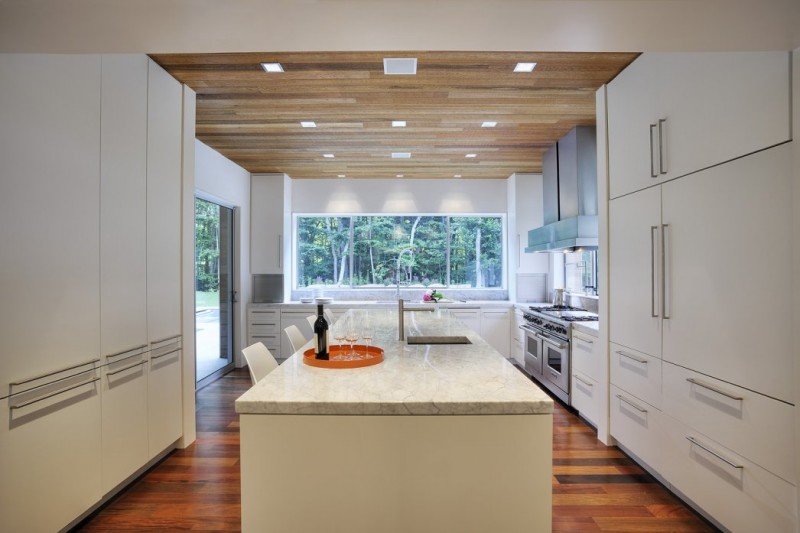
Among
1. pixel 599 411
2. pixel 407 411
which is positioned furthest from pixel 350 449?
pixel 599 411

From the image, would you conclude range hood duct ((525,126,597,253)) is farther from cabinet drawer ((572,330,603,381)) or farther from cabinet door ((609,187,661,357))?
cabinet drawer ((572,330,603,381))

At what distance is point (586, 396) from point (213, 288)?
442 cm

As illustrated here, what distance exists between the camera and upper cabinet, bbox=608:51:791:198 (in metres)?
1.82

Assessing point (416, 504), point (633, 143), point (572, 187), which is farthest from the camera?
point (572, 187)

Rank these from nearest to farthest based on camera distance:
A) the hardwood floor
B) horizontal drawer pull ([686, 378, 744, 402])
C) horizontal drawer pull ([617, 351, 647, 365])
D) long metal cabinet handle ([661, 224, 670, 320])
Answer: horizontal drawer pull ([686, 378, 744, 402])
the hardwood floor
long metal cabinet handle ([661, 224, 670, 320])
horizontal drawer pull ([617, 351, 647, 365])

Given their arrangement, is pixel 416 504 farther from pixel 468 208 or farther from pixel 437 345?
pixel 468 208

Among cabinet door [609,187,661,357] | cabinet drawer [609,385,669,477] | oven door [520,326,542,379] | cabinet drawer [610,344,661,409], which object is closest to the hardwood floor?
cabinet drawer [609,385,669,477]

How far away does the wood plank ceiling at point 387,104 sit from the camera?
112 inches

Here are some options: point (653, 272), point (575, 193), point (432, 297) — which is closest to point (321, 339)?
point (653, 272)

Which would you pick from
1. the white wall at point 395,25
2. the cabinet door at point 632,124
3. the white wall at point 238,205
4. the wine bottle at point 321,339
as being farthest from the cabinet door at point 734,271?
the white wall at point 238,205

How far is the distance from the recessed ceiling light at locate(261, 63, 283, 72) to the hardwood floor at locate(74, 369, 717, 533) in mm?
2842

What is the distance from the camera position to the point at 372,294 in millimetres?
6727

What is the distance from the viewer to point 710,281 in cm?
212

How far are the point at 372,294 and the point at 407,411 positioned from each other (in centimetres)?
528
